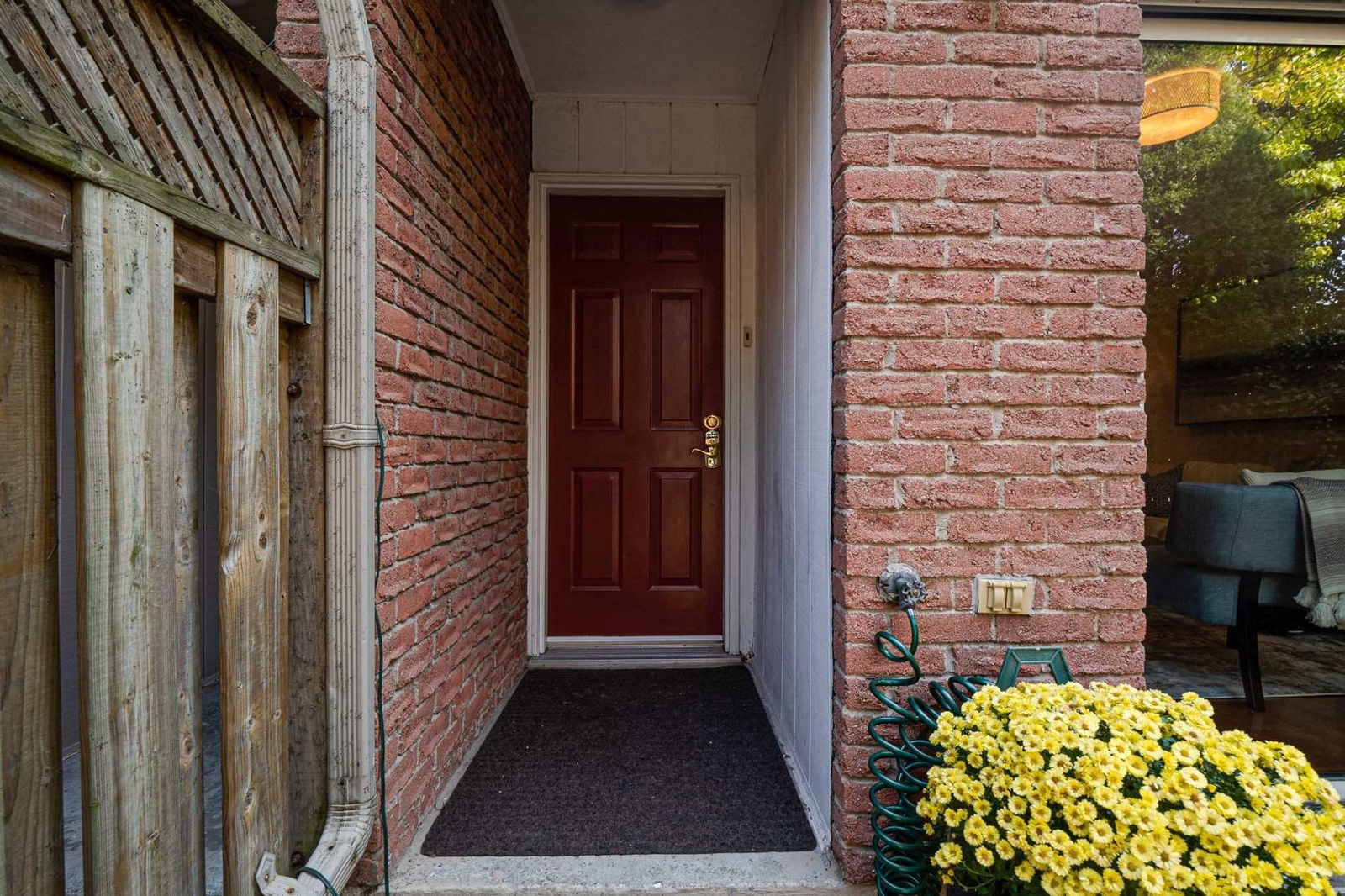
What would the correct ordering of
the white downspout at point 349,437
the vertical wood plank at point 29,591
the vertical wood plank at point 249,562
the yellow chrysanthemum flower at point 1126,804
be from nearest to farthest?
1. the vertical wood plank at point 29,591
2. the yellow chrysanthemum flower at point 1126,804
3. the vertical wood plank at point 249,562
4. the white downspout at point 349,437

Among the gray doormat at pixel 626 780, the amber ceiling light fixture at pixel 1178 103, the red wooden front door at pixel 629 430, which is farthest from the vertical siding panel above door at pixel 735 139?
the gray doormat at pixel 626 780

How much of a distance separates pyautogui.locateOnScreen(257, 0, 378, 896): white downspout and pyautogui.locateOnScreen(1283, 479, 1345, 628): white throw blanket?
2690mm

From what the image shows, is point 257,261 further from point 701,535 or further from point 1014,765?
point 701,535

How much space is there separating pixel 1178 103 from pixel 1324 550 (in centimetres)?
147

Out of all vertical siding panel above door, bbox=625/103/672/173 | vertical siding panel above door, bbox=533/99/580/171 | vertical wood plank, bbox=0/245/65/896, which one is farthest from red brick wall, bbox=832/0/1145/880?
vertical siding panel above door, bbox=533/99/580/171

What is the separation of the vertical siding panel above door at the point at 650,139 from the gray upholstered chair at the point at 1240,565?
248 centimetres

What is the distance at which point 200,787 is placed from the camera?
1.02m

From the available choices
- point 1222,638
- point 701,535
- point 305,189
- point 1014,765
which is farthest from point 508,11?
point 1222,638

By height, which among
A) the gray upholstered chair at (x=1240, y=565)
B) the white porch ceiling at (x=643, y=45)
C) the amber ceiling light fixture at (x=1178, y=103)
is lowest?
the gray upholstered chair at (x=1240, y=565)

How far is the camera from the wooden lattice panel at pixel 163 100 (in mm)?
766

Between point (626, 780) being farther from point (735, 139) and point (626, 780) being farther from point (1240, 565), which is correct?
point (735, 139)

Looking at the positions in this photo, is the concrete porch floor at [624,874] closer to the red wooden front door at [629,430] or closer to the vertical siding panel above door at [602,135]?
the red wooden front door at [629,430]

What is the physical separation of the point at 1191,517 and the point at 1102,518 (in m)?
1.05

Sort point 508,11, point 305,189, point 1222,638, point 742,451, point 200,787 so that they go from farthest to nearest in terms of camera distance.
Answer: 1. point 742,451
2. point 508,11
3. point 1222,638
4. point 305,189
5. point 200,787
